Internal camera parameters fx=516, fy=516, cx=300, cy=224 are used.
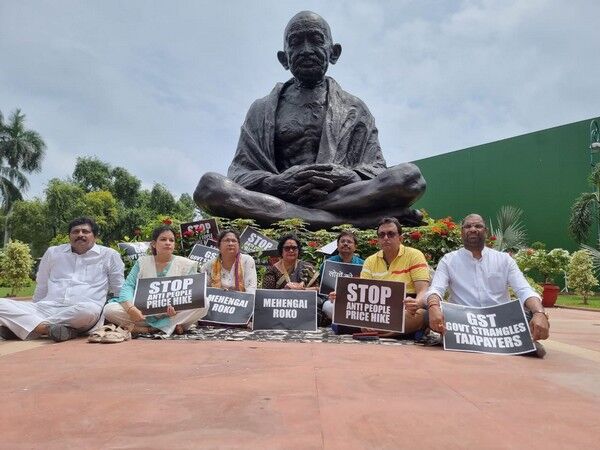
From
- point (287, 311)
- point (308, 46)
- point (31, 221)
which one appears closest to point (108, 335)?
point (287, 311)

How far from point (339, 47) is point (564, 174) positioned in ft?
40.1

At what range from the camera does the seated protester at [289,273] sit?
4.76m

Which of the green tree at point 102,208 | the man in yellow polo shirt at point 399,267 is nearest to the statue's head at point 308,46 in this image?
the man in yellow polo shirt at point 399,267

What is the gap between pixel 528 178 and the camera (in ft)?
60.6

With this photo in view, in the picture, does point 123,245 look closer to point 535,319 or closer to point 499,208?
point 535,319

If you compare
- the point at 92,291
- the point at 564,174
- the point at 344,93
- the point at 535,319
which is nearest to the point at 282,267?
the point at 92,291

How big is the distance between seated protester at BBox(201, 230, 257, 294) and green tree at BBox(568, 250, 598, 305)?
1133 centimetres

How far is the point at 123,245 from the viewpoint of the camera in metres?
6.30

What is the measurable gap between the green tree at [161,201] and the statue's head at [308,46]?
2708 centimetres

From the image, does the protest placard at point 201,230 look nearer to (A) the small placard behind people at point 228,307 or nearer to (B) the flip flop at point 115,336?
(A) the small placard behind people at point 228,307

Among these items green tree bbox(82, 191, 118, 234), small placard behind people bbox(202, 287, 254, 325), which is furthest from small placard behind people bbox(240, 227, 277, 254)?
green tree bbox(82, 191, 118, 234)

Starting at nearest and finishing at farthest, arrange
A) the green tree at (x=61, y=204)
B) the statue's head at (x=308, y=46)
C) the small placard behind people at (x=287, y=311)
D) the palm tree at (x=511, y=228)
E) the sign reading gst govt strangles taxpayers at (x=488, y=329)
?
the sign reading gst govt strangles taxpayers at (x=488, y=329) → the small placard behind people at (x=287, y=311) → the statue's head at (x=308, y=46) → the palm tree at (x=511, y=228) → the green tree at (x=61, y=204)

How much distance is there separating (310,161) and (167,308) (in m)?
4.31

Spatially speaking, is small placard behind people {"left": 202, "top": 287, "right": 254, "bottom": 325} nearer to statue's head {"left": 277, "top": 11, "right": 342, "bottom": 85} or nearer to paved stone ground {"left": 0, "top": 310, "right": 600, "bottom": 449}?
paved stone ground {"left": 0, "top": 310, "right": 600, "bottom": 449}
